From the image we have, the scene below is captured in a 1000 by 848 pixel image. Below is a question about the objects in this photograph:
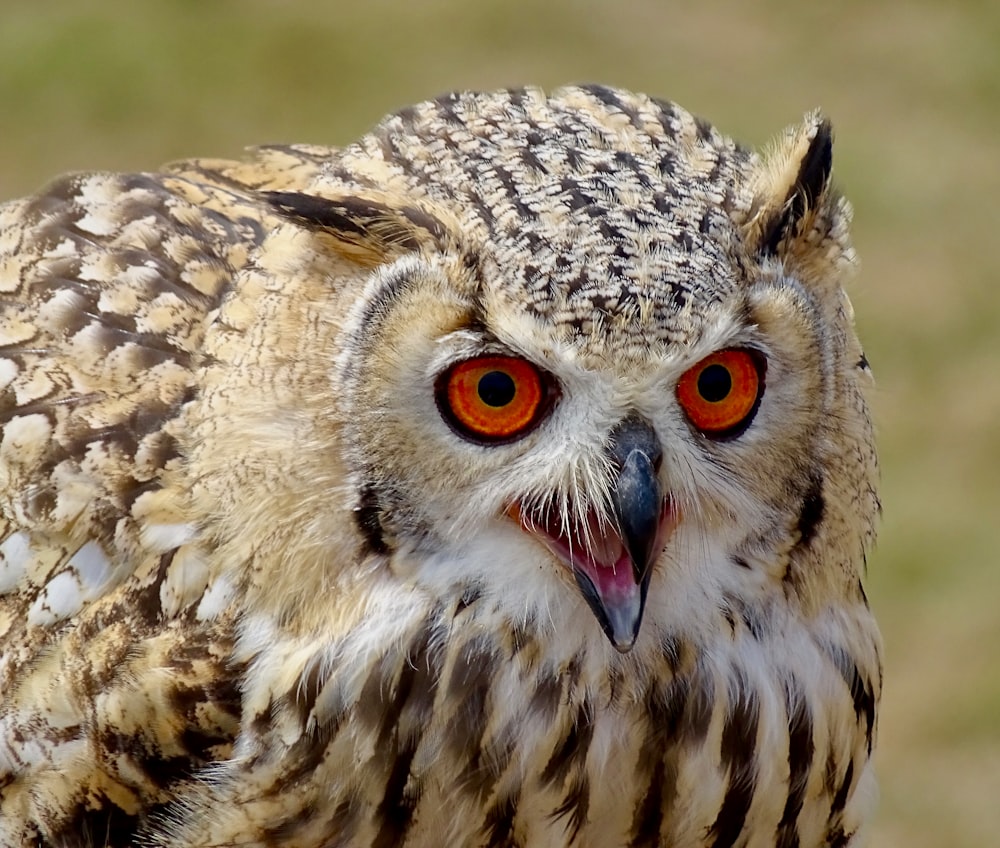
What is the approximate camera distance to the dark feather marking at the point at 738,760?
1722 millimetres

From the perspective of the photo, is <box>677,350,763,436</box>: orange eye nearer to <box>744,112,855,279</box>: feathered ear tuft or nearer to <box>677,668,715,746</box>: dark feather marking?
<box>744,112,855,279</box>: feathered ear tuft

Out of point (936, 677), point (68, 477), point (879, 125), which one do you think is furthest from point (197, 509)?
point (879, 125)

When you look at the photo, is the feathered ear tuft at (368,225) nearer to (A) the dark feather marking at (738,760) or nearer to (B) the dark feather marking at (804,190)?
(B) the dark feather marking at (804,190)

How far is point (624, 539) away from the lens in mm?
1464

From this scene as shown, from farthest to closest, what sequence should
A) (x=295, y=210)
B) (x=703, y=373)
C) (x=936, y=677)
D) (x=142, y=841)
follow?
(x=936, y=677), (x=142, y=841), (x=295, y=210), (x=703, y=373)

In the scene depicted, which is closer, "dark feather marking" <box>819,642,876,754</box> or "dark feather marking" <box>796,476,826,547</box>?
"dark feather marking" <box>796,476,826,547</box>

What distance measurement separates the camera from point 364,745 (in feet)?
5.45

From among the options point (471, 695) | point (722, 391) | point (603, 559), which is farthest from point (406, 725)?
point (722, 391)

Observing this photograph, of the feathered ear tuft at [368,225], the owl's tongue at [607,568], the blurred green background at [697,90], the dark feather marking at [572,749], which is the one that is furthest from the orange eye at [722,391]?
the blurred green background at [697,90]

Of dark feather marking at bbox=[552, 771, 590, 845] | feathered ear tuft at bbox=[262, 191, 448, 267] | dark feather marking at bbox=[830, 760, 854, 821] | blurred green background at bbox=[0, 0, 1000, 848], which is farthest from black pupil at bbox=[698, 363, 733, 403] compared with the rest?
blurred green background at bbox=[0, 0, 1000, 848]

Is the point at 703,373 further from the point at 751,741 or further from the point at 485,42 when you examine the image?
the point at 485,42

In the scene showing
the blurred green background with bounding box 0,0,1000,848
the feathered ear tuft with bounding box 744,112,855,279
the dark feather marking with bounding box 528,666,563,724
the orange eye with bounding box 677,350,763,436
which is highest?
the blurred green background with bounding box 0,0,1000,848

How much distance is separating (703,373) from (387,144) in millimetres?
448

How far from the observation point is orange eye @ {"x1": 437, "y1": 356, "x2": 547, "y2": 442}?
1.42 m
